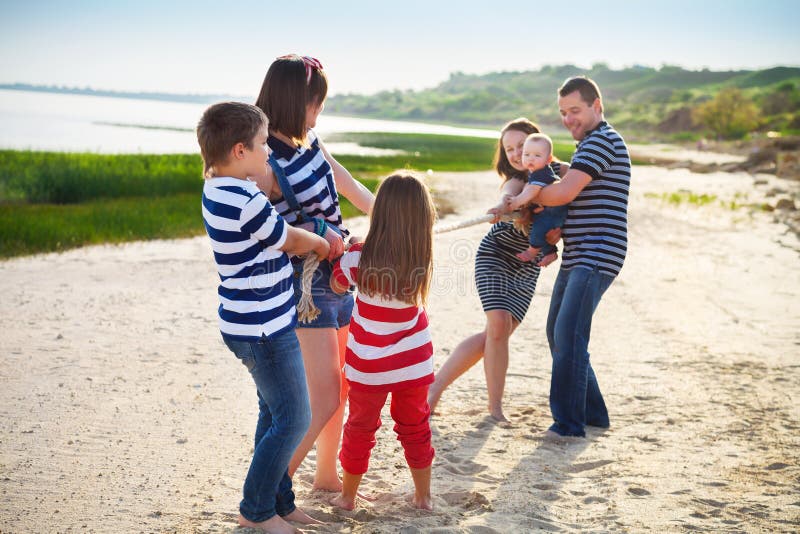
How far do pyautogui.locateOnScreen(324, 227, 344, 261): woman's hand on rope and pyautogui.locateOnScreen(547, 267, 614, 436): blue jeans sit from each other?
2070 mm

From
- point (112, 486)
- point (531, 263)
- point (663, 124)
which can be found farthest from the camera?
point (663, 124)

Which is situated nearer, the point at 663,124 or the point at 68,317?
the point at 68,317

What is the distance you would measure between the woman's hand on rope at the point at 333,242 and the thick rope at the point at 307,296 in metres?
0.08

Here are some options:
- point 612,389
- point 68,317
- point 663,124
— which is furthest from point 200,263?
point 663,124

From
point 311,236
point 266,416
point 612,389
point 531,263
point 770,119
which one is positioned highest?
point 770,119

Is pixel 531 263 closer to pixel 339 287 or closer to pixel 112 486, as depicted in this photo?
pixel 339 287

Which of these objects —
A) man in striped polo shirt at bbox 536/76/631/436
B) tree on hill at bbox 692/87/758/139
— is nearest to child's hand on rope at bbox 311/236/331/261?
man in striped polo shirt at bbox 536/76/631/436

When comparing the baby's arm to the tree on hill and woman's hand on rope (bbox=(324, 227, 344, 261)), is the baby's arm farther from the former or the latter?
the tree on hill

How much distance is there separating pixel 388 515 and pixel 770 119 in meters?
66.7

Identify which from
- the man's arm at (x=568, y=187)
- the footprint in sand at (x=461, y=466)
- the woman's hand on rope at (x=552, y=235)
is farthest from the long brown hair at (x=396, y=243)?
the woman's hand on rope at (x=552, y=235)

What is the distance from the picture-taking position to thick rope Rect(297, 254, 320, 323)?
326cm

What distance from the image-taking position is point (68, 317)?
7.63m

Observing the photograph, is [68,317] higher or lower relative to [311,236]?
lower

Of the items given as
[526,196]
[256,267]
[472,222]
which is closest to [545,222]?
[526,196]
